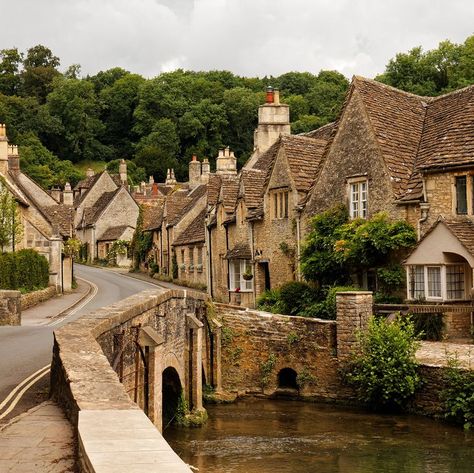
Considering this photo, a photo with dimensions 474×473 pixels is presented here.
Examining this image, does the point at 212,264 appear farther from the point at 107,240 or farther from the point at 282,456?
the point at 107,240

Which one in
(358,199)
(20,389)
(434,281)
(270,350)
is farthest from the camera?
(358,199)

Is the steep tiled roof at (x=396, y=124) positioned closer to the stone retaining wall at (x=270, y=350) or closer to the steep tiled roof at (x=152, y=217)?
the stone retaining wall at (x=270, y=350)

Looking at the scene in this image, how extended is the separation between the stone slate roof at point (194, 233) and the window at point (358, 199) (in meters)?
22.1

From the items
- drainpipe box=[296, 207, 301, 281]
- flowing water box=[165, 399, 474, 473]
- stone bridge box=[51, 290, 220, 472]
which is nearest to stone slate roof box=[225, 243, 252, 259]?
drainpipe box=[296, 207, 301, 281]

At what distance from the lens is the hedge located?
43.2 metres

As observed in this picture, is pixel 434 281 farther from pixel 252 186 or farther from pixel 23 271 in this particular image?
pixel 23 271

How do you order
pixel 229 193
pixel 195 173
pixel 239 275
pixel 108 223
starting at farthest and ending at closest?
pixel 108 223
pixel 195 173
pixel 229 193
pixel 239 275

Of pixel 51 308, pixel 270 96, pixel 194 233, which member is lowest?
pixel 51 308

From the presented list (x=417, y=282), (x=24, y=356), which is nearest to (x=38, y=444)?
(x=24, y=356)

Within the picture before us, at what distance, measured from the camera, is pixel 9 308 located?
29344 millimetres

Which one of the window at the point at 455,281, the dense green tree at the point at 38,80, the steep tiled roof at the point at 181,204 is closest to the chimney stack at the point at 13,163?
the steep tiled roof at the point at 181,204

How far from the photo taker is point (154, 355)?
61.6 ft

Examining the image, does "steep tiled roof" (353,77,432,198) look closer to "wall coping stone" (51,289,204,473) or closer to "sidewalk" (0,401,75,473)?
"wall coping stone" (51,289,204,473)

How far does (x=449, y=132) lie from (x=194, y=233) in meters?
28.9
